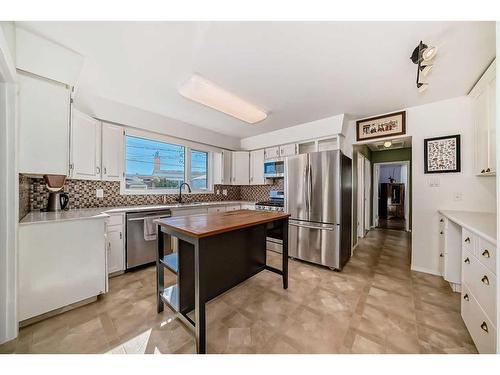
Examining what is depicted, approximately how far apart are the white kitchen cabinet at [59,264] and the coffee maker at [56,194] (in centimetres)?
71

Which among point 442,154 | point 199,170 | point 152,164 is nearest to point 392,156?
point 442,154

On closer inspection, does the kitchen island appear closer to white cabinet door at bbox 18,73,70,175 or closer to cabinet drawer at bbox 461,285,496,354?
white cabinet door at bbox 18,73,70,175

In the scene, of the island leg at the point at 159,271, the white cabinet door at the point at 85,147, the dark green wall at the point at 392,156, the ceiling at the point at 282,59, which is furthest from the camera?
the dark green wall at the point at 392,156

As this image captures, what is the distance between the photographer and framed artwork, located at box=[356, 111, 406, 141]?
2.81m

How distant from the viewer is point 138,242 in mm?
2680

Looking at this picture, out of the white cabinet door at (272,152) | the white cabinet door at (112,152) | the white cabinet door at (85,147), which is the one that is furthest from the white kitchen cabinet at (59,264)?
the white cabinet door at (272,152)

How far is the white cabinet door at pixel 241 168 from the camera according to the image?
4.55 m

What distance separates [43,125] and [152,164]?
173 cm

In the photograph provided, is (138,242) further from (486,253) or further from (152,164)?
(486,253)

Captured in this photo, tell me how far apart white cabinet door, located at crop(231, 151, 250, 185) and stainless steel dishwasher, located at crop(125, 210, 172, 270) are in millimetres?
2131

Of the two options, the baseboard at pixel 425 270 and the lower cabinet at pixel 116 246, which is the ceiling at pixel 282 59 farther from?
the baseboard at pixel 425 270

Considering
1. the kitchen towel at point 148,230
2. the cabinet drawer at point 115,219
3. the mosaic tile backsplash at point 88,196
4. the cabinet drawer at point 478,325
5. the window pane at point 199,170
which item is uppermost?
the window pane at point 199,170
